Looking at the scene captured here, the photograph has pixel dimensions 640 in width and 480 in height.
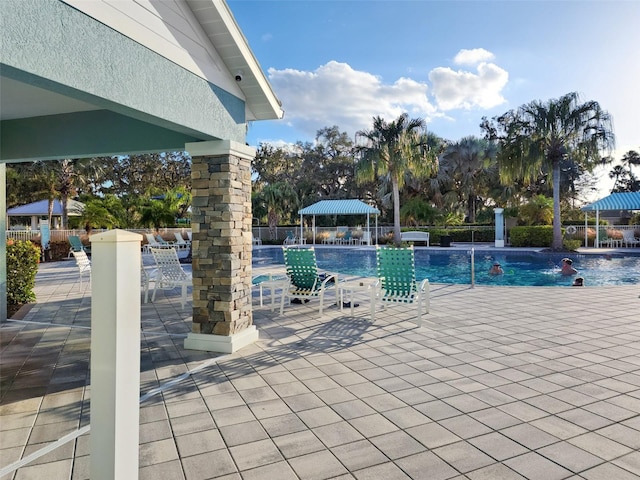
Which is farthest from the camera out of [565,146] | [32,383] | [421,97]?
[421,97]

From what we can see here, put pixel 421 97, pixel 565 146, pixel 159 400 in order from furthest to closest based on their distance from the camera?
1. pixel 421 97
2. pixel 565 146
3. pixel 159 400

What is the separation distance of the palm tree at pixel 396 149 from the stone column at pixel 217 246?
1733 centimetres

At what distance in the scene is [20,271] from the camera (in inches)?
308

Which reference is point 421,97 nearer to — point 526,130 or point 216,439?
point 526,130

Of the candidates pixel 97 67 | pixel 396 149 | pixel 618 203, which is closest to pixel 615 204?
pixel 618 203

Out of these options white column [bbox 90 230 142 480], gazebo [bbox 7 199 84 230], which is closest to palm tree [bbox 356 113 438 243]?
gazebo [bbox 7 199 84 230]

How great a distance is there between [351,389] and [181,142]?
3669 mm

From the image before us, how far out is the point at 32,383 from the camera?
13.4 ft

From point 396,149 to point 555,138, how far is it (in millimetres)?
7569

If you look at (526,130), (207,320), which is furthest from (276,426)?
(526,130)

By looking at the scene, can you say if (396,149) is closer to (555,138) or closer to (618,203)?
(555,138)

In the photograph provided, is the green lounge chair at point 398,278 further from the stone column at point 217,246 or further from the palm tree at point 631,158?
the palm tree at point 631,158

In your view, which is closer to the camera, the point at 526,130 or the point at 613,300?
the point at 613,300

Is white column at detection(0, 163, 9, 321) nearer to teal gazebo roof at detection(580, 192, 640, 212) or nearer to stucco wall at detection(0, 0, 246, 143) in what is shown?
stucco wall at detection(0, 0, 246, 143)
